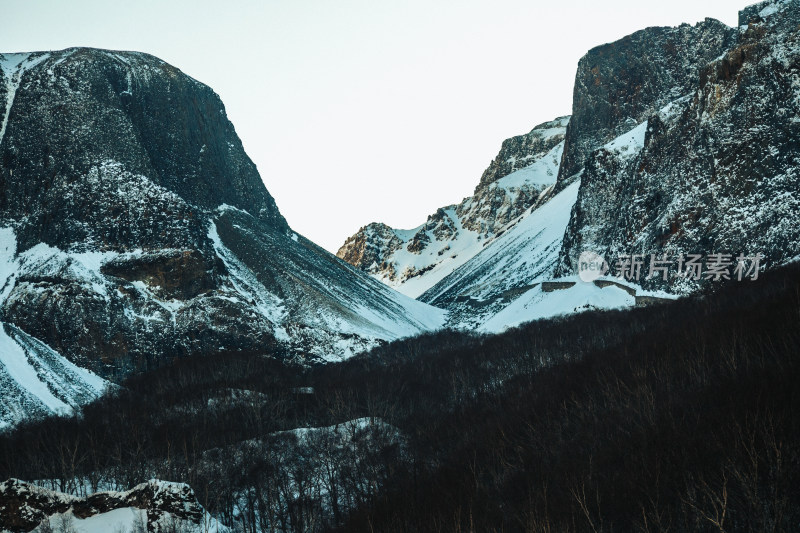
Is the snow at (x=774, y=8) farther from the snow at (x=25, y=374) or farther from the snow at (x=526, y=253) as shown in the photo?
the snow at (x=25, y=374)

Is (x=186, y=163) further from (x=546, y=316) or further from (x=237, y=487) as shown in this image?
(x=237, y=487)

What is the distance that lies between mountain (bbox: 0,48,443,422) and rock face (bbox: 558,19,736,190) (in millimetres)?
68935

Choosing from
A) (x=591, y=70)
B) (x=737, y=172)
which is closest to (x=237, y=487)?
(x=737, y=172)

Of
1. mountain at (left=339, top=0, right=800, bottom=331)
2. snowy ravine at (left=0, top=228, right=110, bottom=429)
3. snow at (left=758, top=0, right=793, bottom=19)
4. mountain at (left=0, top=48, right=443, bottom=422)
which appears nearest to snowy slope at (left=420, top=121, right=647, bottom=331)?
mountain at (left=339, top=0, right=800, bottom=331)

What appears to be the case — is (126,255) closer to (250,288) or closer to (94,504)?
(250,288)

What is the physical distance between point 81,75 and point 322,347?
6827cm

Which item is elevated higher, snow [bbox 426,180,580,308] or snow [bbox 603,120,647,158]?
snow [bbox 603,120,647,158]

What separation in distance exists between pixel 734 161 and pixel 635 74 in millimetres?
97667

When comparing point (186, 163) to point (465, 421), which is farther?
point (186, 163)

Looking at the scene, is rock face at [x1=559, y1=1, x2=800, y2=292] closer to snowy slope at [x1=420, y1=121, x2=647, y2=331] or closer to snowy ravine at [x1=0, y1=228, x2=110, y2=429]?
snowy slope at [x1=420, y1=121, x2=647, y2=331]

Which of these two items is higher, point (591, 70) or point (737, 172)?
point (591, 70)

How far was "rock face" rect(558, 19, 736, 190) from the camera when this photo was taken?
149 metres

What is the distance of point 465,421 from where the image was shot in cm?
5153

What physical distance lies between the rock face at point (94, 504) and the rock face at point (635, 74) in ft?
444
